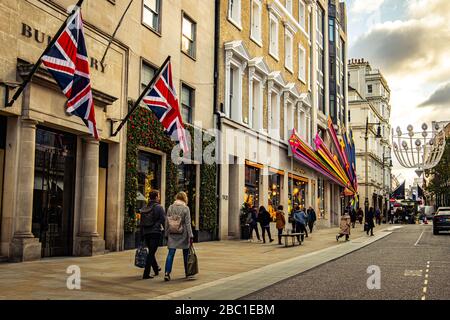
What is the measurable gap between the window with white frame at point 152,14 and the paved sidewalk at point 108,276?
336 inches

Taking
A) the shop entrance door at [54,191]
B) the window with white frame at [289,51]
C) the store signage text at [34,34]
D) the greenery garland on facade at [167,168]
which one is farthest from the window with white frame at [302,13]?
the store signage text at [34,34]

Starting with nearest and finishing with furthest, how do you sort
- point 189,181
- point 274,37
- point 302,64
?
point 189,181
point 274,37
point 302,64

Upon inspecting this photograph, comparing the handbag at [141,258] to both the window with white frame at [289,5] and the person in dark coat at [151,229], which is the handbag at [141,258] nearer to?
the person in dark coat at [151,229]

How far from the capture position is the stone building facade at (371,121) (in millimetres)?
75688

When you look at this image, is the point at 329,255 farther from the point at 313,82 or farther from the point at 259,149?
the point at 313,82

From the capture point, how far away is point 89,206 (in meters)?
15.7

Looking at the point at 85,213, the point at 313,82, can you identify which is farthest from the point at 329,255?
the point at 313,82

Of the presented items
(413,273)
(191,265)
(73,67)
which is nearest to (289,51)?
(73,67)

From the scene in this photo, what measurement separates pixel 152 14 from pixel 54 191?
8306 millimetres

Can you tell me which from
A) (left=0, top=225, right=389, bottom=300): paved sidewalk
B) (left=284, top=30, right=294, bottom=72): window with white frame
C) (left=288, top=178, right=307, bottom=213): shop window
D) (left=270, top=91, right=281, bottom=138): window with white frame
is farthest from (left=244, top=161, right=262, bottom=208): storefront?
(left=0, top=225, right=389, bottom=300): paved sidewalk

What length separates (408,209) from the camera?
64.2m

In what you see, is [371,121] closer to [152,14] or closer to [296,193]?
[296,193]

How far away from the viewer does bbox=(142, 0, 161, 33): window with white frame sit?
63.6 feet

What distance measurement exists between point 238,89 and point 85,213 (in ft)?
43.9
